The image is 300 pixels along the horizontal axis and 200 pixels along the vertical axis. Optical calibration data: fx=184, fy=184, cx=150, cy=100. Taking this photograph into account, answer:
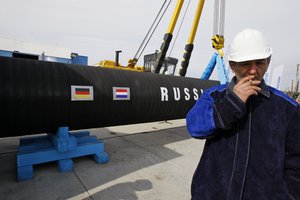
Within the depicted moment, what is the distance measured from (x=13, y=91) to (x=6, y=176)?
120 centimetres

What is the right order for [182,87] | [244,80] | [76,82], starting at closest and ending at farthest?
[244,80] → [76,82] → [182,87]

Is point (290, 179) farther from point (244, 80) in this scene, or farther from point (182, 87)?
point (182, 87)

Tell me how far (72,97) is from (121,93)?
80 centimetres

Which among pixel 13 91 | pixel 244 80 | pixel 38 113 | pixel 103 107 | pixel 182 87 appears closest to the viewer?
pixel 244 80

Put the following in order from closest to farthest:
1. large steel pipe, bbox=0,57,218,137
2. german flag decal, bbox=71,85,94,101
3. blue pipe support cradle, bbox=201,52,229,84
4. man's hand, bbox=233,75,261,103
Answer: man's hand, bbox=233,75,261,103
large steel pipe, bbox=0,57,218,137
german flag decal, bbox=71,85,94,101
blue pipe support cradle, bbox=201,52,229,84

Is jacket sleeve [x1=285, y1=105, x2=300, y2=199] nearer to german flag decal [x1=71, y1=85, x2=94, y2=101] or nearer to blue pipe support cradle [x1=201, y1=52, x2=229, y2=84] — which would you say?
german flag decal [x1=71, y1=85, x2=94, y2=101]

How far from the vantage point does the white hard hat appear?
894 millimetres

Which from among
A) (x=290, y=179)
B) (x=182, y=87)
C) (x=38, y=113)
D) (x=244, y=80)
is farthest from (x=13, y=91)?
(x=182, y=87)

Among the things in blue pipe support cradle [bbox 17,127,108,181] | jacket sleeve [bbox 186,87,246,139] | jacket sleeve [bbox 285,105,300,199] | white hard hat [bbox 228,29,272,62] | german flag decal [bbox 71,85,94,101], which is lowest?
blue pipe support cradle [bbox 17,127,108,181]

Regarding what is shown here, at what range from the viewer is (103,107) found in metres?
2.95

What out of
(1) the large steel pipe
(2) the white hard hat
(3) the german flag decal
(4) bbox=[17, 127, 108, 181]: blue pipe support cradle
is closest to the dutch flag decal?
(1) the large steel pipe

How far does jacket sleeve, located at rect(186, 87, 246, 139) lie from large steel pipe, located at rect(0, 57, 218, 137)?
210 centimetres

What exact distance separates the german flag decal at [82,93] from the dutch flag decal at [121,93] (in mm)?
393

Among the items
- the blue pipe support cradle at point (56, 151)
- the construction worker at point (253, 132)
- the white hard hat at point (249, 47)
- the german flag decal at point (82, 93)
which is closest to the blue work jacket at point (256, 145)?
the construction worker at point (253, 132)
